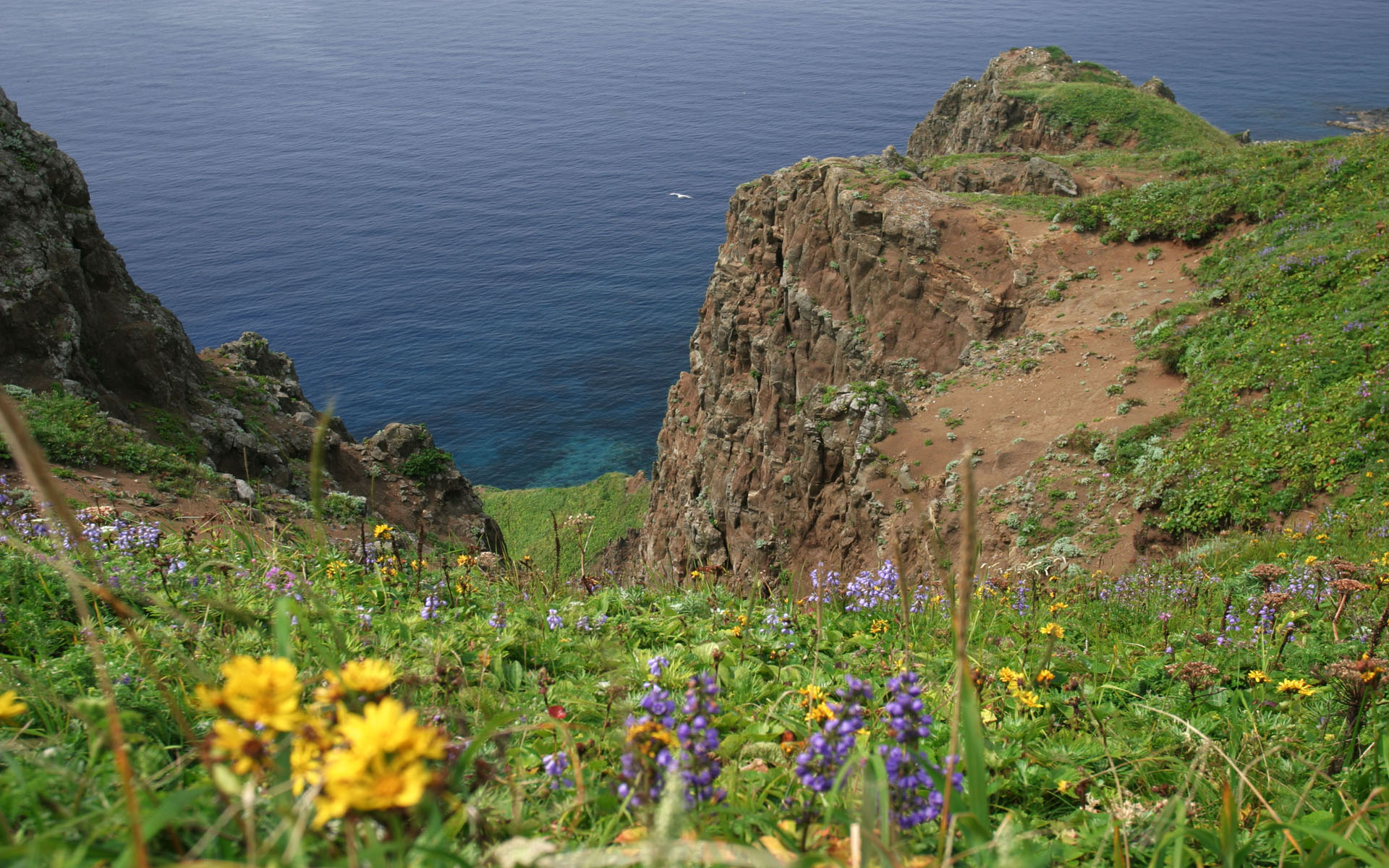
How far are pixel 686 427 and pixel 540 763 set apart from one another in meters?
33.8

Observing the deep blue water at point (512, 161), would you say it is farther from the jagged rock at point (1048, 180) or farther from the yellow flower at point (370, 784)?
the yellow flower at point (370, 784)

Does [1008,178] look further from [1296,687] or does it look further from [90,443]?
[1296,687]

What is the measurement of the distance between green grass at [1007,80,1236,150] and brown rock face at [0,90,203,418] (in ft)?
141

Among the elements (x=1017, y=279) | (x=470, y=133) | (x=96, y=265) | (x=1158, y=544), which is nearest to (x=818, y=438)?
(x=1017, y=279)

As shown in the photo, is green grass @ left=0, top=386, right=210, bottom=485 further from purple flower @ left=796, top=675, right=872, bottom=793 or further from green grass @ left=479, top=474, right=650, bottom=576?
green grass @ left=479, top=474, right=650, bottom=576

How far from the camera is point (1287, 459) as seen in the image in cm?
→ 1427

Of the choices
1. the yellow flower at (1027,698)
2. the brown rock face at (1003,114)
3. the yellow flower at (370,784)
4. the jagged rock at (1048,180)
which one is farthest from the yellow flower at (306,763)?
the brown rock face at (1003,114)

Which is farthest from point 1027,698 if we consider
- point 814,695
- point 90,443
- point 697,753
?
point 90,443

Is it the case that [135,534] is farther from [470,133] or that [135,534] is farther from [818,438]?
[470,133]

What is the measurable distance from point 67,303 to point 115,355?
191 cm

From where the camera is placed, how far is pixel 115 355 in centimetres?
2086

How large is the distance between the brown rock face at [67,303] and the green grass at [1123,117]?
43.0 meters

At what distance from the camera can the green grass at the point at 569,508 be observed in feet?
136

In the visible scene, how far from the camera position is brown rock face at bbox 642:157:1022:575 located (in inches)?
953
